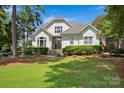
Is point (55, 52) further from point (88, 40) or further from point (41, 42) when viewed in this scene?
point (88, 40)

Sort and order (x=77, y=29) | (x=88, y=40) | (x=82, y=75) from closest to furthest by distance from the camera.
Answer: (x=82, y=75), (x=88, y=40), (x=77, y=29)

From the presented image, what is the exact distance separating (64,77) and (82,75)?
85cm

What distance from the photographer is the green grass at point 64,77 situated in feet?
31.8

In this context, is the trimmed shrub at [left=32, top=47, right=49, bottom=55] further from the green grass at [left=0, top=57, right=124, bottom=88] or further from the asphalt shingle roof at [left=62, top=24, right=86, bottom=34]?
the green grass at [left=0, top=57, right=124, bottom=88]

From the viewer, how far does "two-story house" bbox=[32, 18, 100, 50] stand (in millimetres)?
22375

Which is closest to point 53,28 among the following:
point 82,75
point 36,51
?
point 36,51

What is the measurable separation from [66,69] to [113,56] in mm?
6227

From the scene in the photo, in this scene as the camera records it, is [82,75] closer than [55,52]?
Yes

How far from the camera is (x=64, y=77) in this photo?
431 inches

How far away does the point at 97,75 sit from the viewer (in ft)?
37.0

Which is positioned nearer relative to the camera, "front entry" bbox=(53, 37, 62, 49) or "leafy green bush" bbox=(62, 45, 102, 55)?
"leafy green bush" bbox=(62, 45, 102, 55)

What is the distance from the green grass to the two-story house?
8.63 meters

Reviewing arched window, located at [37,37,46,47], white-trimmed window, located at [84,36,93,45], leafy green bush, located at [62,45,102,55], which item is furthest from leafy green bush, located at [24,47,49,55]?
white-trimmed window, located at [84,36,93,45]

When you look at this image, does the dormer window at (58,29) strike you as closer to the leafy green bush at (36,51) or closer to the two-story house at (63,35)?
the two-story house at (63,35)
